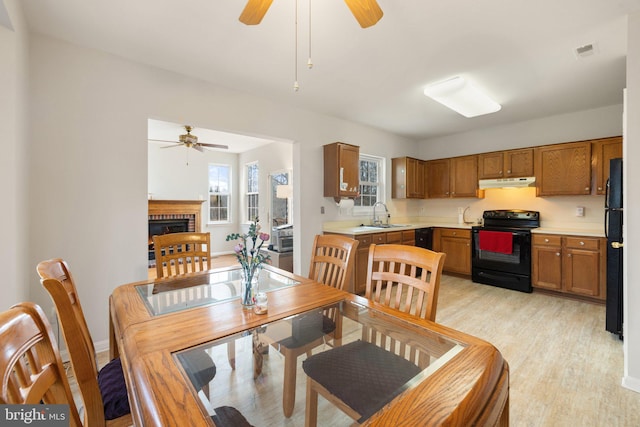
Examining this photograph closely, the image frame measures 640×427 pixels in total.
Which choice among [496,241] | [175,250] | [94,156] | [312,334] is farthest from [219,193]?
[312,334]

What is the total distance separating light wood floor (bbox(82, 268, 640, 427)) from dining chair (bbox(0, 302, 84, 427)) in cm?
66

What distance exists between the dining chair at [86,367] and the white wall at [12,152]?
88cm

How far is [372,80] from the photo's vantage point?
3.02 m

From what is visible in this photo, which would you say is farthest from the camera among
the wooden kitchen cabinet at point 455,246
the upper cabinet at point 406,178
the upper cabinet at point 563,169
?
the upper cabinet at point 406,178

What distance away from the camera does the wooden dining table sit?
27.2 inches

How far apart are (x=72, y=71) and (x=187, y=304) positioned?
2.34m

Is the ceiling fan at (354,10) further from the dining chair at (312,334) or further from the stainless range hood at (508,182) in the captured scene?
the stainless range hood at (508,182)

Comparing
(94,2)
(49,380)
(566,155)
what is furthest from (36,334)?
(566,155)

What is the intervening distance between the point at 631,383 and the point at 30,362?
10.5 feet

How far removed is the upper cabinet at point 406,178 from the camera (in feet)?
16.6

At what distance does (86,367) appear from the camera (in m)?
0.98

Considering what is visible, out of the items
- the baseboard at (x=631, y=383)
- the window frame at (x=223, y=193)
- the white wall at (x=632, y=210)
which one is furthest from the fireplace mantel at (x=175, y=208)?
the baseboard at (x=631, y=383)

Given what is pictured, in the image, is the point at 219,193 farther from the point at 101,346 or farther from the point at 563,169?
the point at 563,169

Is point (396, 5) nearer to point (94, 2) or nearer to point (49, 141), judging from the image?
point (94, 2)
